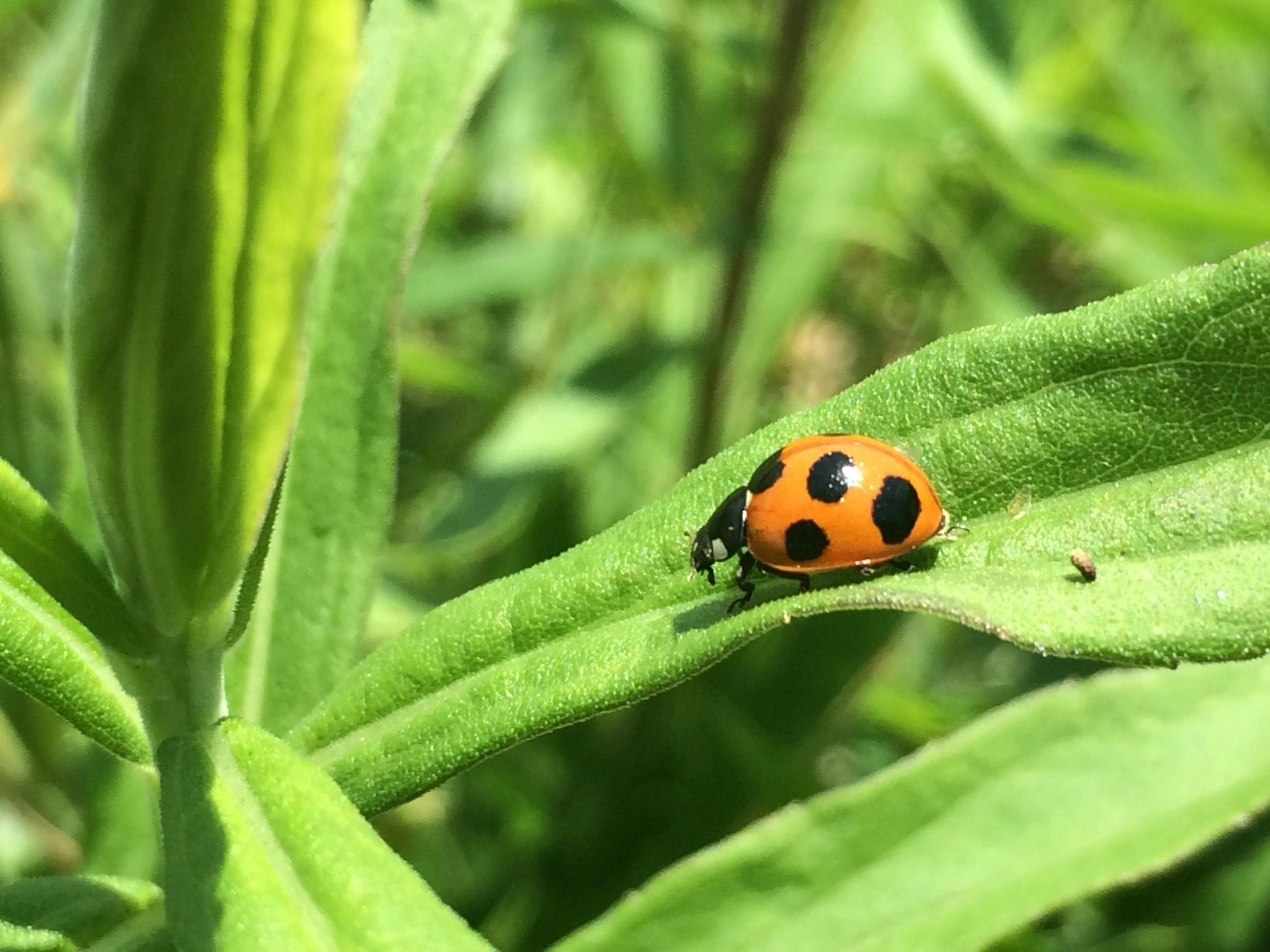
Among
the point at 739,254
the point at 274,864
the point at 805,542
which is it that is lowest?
the point at 274,864

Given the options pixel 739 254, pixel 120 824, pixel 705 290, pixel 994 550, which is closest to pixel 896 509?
pixel 994 550

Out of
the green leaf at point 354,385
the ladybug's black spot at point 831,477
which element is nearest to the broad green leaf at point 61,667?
the green leaf at point 354,385

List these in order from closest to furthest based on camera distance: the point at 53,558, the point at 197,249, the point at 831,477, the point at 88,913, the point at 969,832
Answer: the point at 197,249 < the point at 53,558 < the point at 88,913 < the point at 831,477 < the point at 969,832

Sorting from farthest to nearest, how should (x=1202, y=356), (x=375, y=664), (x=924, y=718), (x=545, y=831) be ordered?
(x=545, y=831)
(x=924, y=718)
(x=375, y=664)
(x=1202, y=356)

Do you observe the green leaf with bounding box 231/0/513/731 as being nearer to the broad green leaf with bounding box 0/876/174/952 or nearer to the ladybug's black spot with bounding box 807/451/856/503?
the broad green leaf with bounding box 0/876/174/952

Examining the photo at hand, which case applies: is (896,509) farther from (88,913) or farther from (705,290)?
(705,290)

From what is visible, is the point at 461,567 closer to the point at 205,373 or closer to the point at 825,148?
the point at 825,148

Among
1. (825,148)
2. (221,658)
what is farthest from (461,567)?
(221,658)
